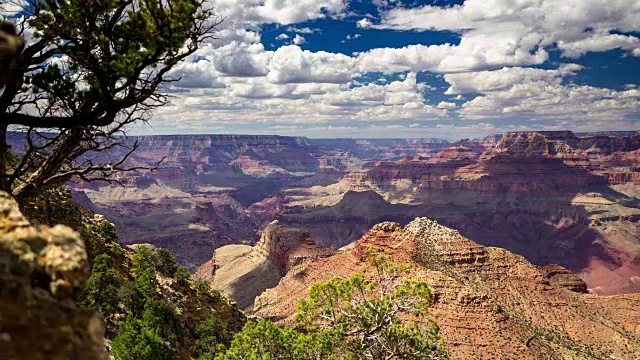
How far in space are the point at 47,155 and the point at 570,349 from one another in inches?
2704

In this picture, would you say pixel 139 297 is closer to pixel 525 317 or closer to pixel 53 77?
pixel 53 77

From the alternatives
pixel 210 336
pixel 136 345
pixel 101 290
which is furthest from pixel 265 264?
pixel 136 345

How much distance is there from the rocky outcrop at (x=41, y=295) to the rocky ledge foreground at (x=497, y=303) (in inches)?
1715

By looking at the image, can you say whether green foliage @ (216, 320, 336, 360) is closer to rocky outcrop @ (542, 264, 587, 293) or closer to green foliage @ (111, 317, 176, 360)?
green foliage @ (111, 317, 176, 360)

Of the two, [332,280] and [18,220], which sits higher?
[18,220]

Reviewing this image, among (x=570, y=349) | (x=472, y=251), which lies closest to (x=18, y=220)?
(x=570, y=349)

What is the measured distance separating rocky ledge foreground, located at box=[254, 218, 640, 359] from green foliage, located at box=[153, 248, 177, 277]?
853 inches

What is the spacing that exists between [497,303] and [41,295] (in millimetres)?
72728

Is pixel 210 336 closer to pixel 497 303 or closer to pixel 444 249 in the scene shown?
pixel 497 303

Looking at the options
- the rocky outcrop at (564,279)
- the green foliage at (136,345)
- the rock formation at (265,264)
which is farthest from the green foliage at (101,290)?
the rock formation at (265,264)

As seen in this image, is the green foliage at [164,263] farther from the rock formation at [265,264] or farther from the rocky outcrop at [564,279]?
the rocky outcrop at [564,279]

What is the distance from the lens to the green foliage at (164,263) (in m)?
55.0

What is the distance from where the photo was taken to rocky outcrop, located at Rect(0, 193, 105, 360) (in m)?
5.61

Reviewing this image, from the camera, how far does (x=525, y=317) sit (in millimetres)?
68312
